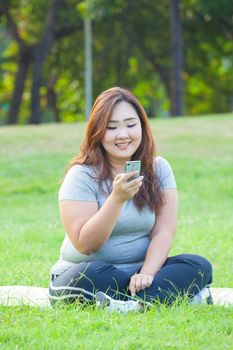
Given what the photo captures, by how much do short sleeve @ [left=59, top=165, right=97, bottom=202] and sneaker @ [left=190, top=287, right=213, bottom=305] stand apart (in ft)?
2.46

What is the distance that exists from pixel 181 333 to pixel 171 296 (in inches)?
25.6

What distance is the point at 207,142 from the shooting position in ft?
52.2

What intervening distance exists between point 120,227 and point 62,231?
11.2 ft

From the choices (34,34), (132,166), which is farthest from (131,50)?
(132,166)

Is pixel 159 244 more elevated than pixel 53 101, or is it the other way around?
pixel 159 244

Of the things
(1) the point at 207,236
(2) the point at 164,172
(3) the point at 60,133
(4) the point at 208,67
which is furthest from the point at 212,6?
(2) the point at 164,172

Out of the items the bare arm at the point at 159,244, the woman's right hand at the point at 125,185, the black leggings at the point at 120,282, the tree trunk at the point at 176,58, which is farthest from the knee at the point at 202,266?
the tree trunk at the point at 176,58

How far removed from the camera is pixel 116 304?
4.69 metres

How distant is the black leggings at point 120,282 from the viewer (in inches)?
191

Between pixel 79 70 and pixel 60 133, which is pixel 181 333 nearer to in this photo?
pixel 60 133

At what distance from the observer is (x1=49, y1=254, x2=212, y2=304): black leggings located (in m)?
4.85

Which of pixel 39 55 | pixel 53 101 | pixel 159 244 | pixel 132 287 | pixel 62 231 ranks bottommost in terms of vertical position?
pixel 53 101

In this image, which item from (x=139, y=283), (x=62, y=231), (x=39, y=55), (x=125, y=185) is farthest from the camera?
(x=39, y=55)

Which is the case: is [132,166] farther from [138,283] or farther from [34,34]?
[34,34]
